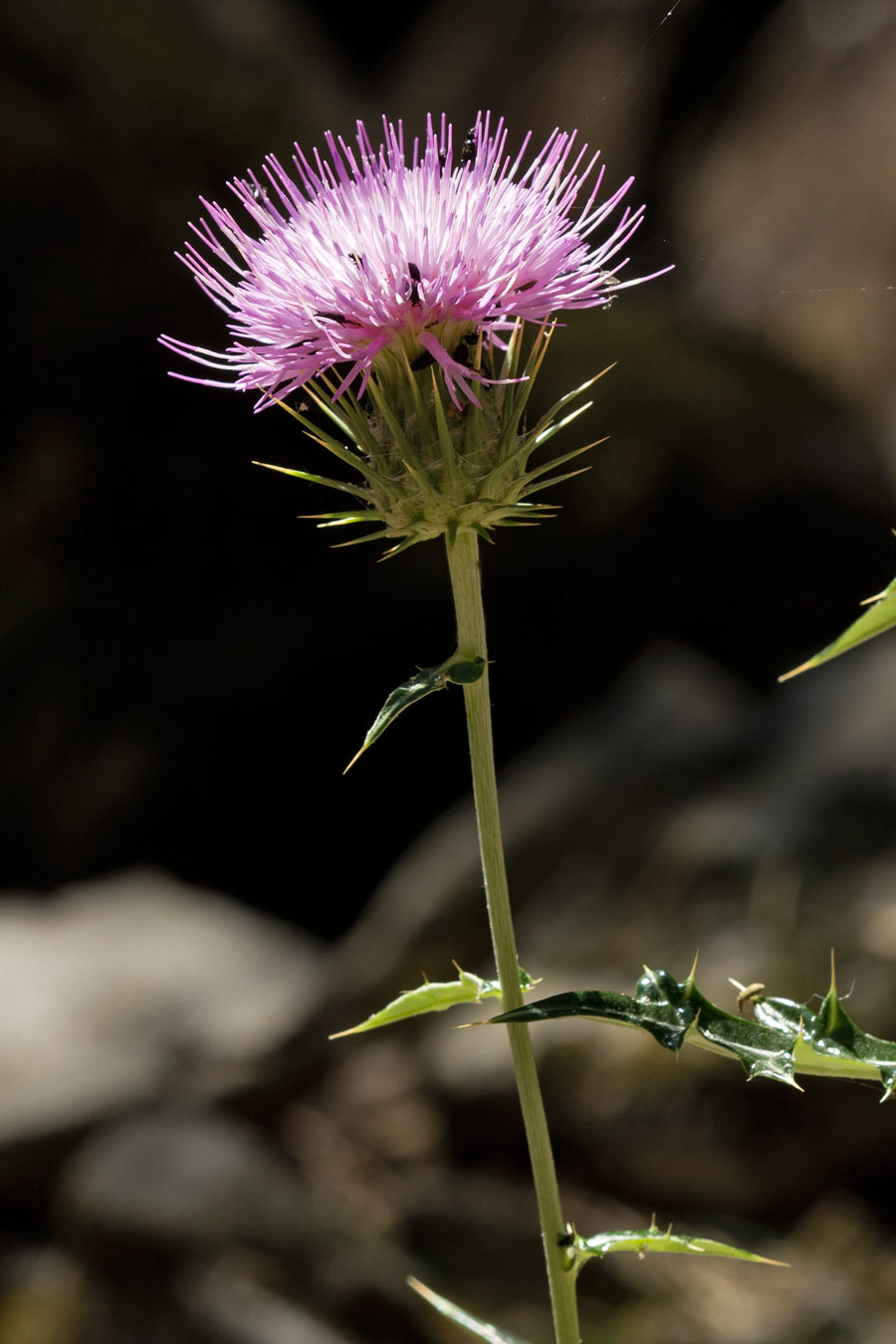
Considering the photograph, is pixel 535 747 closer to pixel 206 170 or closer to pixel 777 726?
pixel 777 726

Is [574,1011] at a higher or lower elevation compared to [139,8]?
lower

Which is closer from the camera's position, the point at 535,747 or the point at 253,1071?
the point at 253,1071

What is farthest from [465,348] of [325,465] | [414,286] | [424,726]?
[424,726]

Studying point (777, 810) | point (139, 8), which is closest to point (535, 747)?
point (777, 810)

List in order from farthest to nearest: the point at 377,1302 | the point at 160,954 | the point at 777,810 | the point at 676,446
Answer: the point at 676,446 → the point at 160,954 → the point at 777,810 → the point at 377,1302

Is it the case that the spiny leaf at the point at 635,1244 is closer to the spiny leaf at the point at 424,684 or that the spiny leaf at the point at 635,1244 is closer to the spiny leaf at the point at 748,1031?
the spiny leaf at the point at 748,1031

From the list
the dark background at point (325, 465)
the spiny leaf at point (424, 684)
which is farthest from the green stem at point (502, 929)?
the dark background at point (325, 465)
